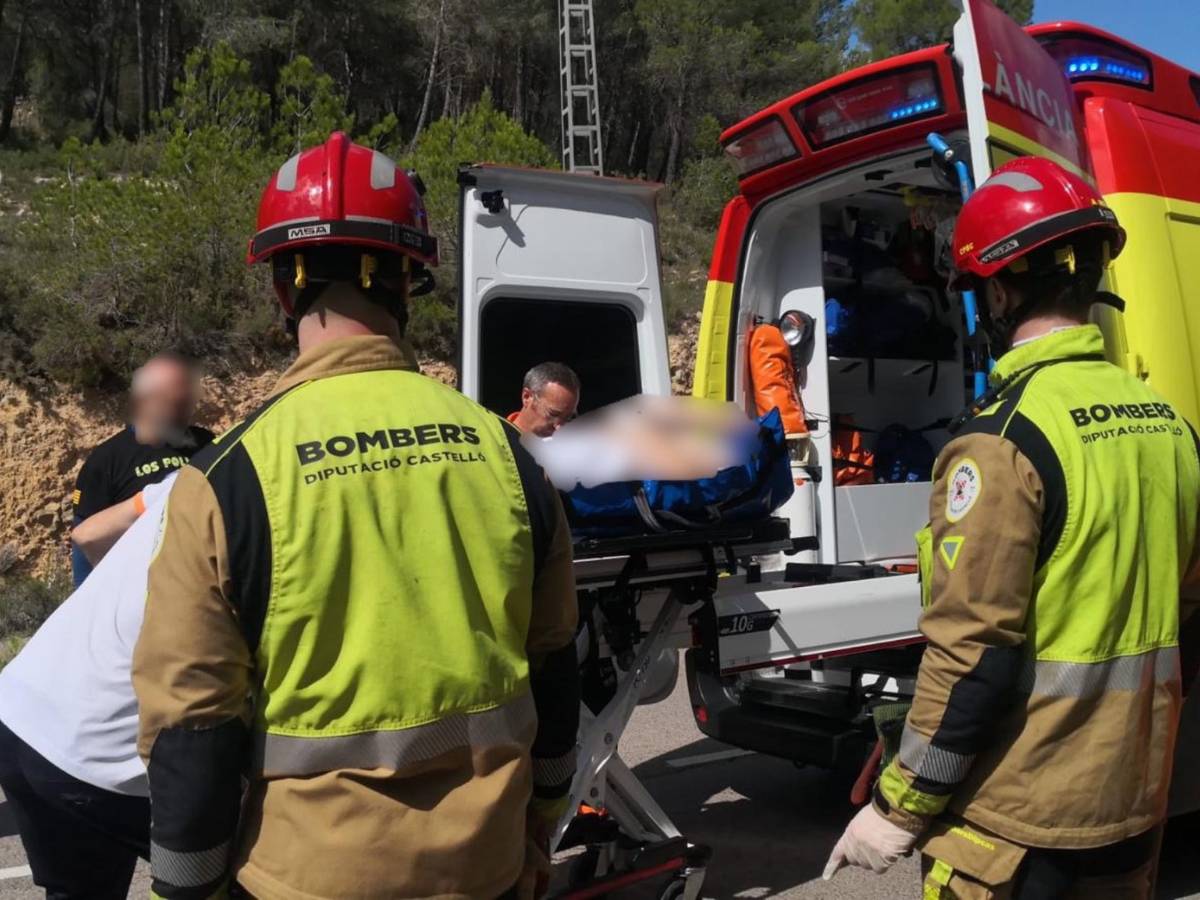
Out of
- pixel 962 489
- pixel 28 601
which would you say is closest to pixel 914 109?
pixel 962 489

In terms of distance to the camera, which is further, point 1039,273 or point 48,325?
point 48,325

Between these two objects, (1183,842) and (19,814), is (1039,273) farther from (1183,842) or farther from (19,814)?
(1183,842)

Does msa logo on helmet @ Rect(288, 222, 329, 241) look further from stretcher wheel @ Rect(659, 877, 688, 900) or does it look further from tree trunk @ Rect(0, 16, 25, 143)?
tree trunk @ Rect(0, 16, 25, 143)

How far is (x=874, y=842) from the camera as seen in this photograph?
1965mm

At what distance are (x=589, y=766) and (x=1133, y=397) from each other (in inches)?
79.4

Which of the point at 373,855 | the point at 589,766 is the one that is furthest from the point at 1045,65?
the point at 373,855

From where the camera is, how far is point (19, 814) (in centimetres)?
228

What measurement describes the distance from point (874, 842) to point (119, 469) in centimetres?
303

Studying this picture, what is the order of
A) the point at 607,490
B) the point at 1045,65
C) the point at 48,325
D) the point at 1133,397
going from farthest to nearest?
the point at 48,325, the point at 1045,65, the point at 607,490, the point at 1133,397

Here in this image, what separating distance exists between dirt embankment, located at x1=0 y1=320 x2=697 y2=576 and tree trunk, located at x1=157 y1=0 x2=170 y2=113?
17975 millimetres

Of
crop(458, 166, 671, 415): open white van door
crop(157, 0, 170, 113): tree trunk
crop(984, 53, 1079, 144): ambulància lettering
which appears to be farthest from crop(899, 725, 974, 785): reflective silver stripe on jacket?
crop(157, 0, 170, 113): tree trunk

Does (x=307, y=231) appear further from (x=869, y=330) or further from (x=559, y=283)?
(x=869, y=330)

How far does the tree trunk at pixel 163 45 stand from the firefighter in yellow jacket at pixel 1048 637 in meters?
29.1

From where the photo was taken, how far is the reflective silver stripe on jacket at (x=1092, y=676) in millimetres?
1863
